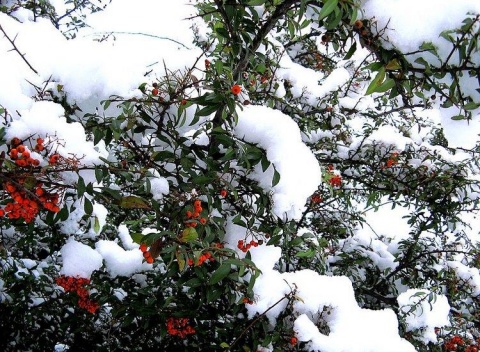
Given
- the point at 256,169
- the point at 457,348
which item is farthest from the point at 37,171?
the point at 457,348

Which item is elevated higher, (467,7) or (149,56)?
(149,56)

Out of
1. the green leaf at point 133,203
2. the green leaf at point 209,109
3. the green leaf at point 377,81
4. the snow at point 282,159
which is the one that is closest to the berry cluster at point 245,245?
the snow at point 282,159

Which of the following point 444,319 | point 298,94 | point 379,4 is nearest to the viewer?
point 379,4

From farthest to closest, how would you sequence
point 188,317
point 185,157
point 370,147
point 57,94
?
1. point 370,147
2. point 188,317
3. point 57,94
4. point 185,157

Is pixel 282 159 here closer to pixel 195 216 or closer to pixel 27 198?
pixel 195 216

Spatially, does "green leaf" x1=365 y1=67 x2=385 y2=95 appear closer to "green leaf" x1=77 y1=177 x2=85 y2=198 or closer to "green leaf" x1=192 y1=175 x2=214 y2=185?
"green leaf" x1=192 y1=175 x2=214 y2=185

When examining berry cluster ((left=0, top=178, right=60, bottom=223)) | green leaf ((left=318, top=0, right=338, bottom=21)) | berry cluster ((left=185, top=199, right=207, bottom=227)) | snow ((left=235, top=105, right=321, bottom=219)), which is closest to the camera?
green leaf ((left=318, top=0, right=338, bottom=21))

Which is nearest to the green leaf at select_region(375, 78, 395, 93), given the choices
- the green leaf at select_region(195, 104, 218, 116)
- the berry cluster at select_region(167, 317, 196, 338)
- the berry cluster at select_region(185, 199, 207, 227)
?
the green leaf at select_region(195, 104, 218, 116)

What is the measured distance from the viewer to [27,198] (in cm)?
119

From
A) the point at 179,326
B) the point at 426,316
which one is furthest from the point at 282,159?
the point at 426,316

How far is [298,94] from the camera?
2936 millimetres

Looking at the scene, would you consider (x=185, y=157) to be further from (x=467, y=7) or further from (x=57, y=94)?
(x=467, y=7)

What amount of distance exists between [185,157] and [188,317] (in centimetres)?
80

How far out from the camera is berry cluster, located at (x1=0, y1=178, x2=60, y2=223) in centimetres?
114
